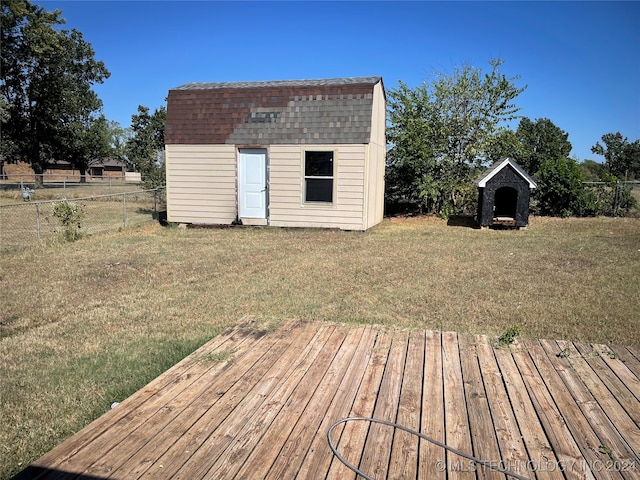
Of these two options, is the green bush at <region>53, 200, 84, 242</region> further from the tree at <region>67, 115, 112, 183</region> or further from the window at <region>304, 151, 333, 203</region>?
the tree at <region>67, 115, 112, 183</region>

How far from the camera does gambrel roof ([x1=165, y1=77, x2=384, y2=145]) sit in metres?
11.3

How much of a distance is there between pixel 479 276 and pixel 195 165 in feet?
27.6

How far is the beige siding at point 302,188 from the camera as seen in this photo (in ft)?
37.4

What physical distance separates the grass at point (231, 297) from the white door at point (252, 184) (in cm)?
197

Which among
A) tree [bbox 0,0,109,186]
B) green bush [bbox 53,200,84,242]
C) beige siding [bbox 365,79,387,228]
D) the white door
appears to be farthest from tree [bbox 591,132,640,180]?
tree [bbox 0,0,109,186]

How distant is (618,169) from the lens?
29.7 m

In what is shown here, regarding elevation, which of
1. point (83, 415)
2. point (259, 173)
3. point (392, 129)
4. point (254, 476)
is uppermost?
point (392, 129)

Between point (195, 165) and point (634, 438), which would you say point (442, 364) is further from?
point (195, 165)

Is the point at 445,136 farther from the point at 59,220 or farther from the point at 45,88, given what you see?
the point at 45,88

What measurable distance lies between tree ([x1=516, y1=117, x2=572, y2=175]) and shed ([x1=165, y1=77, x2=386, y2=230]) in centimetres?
681

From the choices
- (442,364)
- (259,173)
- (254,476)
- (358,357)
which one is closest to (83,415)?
(254,476)

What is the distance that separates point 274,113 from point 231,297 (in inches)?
285

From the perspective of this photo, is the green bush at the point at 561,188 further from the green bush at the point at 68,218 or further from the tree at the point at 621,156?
the tree at the point at 621,156

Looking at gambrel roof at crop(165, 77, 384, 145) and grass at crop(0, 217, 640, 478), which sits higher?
gambrel roof at crop(165, 77, 384, 145)
